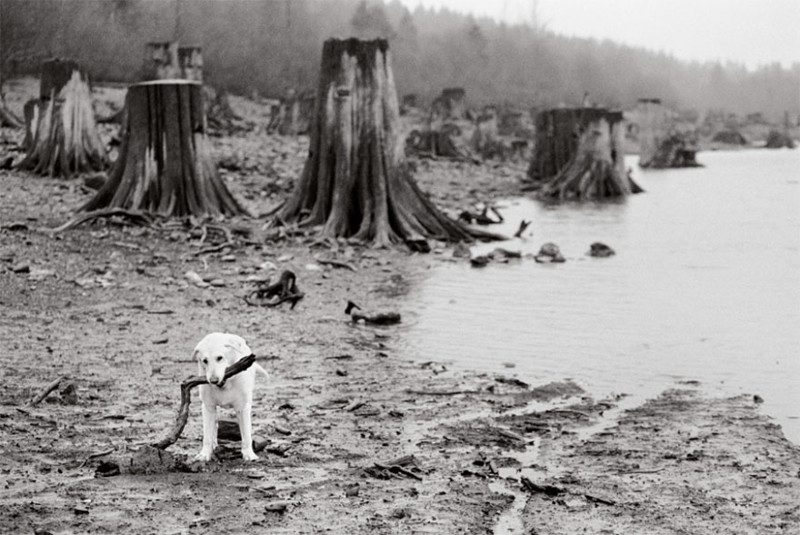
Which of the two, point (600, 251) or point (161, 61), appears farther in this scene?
point (161, 61)

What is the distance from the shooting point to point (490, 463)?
624 cm

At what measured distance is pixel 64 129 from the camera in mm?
19297

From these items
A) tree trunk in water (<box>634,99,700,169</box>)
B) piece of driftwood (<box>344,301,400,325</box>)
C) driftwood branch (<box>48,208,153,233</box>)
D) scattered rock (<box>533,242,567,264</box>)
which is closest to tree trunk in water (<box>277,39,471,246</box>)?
scattered rock (<box>533,242,567,264</box>)

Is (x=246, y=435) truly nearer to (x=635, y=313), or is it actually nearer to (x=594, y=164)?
(x=635, y=313)

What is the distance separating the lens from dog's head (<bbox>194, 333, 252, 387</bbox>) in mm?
5469

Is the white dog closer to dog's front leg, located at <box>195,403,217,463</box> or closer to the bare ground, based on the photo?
dog's front leg, located at <box>195,403,217,463</box>

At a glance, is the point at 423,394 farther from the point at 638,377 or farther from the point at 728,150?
the point at 728,150

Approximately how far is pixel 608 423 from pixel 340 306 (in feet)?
13.5

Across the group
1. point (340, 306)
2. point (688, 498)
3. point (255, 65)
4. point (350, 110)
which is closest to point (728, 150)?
point (255, 65)

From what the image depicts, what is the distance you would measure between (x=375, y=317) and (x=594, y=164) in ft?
64.5

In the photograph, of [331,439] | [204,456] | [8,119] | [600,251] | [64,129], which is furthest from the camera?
[8,119]

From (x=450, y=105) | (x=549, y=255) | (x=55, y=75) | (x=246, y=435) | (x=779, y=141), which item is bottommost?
(x=779, y=141)

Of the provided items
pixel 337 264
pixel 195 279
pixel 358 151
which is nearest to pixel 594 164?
pixel 358 151

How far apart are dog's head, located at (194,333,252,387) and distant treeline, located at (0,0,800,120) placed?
2659cm
